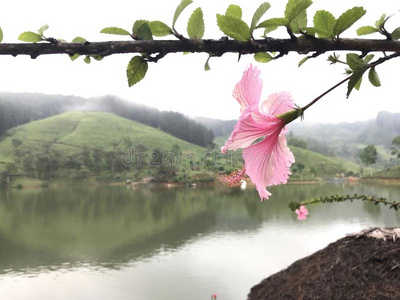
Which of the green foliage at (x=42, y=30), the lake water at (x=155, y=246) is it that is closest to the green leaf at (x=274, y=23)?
the green foliage at (x=42, y=30)

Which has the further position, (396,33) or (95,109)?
(95,109)

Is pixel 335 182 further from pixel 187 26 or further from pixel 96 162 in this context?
pixel 187 26

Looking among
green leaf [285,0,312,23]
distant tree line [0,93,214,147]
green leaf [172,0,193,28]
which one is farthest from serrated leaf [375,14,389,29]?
distant tree line [0,93,214,147]

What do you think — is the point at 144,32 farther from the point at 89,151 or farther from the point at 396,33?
the point at 89,151

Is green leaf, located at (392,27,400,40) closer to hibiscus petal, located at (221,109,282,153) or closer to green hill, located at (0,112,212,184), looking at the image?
hibiscus petal, located at (221,109,282,153)

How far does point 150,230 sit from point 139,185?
24761 millimetres

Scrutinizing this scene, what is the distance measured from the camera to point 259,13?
0.37m

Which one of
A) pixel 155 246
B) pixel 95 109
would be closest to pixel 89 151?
pixel 95 109

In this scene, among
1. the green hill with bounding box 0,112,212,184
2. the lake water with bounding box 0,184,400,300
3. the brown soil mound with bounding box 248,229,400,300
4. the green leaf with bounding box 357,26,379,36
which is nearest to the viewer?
the green leaf with bounding box 357,26,379,36

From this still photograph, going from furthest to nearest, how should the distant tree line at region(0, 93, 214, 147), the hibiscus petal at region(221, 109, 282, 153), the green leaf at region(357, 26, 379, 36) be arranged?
the distant tree line at region(0, 93, 214, 147), the green leaf at region(357, 26, 379, 36), the hibiscus petal at region(221, 109, 282, 153)

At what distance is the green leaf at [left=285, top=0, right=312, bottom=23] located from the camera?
0.35 metres

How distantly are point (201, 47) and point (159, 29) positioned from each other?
0.07 metres

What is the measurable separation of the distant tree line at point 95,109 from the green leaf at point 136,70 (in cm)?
5692

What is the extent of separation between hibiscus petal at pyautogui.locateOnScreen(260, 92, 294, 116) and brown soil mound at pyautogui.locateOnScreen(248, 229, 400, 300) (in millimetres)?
2625
